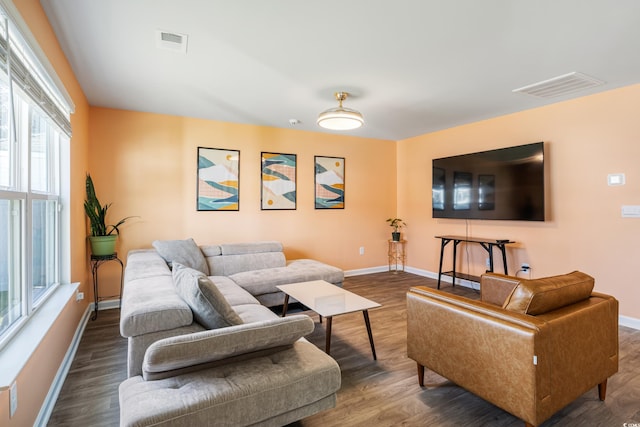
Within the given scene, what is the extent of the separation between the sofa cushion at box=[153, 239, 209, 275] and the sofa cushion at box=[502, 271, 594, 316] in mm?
3081

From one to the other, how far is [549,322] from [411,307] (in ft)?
2.48

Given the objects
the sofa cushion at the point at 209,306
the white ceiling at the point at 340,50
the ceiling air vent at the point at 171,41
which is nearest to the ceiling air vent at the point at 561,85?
the white ceiling at the point at 340,50

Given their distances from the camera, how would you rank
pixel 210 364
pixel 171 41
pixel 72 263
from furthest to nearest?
pixel 72 263 < pixel 171 41 < pixel 210 364

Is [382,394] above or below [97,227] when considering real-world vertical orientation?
below

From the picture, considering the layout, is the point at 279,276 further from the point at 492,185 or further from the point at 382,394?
the point at 492,185

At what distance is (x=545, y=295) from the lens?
1.70m

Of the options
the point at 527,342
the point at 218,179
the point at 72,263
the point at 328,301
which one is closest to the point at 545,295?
the point at 527,342

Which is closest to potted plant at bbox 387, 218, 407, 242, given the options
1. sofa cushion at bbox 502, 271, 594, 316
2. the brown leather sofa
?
the brown leather sofa

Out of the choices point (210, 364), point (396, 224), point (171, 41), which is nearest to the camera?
point (210, 364)

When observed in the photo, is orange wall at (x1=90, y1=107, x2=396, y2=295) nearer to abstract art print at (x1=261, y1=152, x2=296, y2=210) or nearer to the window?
abstract art print at (x1=261, y1=152, x2=296, y2=210)

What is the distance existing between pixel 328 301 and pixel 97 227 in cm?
269

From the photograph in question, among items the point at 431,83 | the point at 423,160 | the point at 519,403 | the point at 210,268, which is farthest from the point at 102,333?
the point at 423,160

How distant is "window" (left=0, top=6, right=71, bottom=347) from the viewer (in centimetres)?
158

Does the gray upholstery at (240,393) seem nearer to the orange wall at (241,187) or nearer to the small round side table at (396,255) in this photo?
the orange wall at (241,187)
